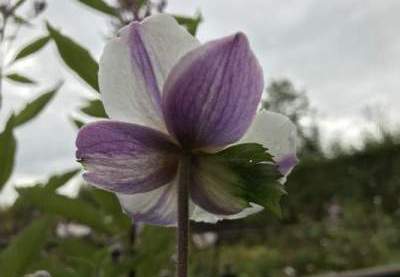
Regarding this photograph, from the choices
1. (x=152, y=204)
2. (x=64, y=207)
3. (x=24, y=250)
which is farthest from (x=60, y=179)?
(x=152, y=204)

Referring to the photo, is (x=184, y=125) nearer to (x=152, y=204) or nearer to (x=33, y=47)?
(x=152, y=204)

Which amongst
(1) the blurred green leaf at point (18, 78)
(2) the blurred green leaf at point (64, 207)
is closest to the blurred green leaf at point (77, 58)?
(2) the blurred green leaf at point (64, 207)

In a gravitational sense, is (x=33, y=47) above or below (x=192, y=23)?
above

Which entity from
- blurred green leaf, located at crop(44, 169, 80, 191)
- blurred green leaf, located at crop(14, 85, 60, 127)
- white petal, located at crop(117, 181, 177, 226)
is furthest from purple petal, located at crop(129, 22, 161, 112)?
blurred green leaf, located at crop(14, 85, 60, 127)

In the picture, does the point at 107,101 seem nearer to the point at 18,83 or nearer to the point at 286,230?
the point at 18,83

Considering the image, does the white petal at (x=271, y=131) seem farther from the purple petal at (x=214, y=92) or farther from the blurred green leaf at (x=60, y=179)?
the blurred green leaf at (x=60, y=179)

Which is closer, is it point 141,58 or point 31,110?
point 141,58

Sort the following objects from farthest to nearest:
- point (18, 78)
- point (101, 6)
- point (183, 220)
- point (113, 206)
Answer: point (18, 78) < point (113, 206) < point (101, 6) < point (183, 220)

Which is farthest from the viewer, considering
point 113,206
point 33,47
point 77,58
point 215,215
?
point 33,47
